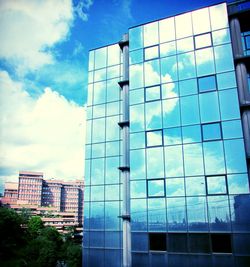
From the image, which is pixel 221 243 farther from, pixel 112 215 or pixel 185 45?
pixel 185 45

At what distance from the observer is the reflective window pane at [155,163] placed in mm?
17484

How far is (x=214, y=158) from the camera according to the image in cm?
1622

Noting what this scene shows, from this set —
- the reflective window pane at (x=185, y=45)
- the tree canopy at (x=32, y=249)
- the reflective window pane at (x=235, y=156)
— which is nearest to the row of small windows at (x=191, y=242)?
the reflective window pane at (x=235, y=156)

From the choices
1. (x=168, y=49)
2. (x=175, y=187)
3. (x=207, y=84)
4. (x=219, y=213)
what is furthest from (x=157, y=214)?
(x=168, y=49)

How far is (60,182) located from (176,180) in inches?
5593

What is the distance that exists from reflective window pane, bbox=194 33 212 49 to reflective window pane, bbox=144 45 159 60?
10.1 ft

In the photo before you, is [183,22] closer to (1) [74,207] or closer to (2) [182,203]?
(2) [182,203]

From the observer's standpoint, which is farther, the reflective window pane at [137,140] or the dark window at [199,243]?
the reflective window pane at [137,140]

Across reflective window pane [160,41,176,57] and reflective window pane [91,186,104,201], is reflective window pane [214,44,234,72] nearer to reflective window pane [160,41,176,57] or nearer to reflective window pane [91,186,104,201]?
reflective window pane [160,41,176,57]

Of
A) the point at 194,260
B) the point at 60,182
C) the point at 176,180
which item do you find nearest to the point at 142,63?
the point at 176,180

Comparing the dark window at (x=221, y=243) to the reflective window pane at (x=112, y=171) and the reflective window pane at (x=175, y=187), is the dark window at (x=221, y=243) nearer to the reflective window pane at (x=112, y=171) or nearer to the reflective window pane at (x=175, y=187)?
the reflective window pane at (x=175, y=187)

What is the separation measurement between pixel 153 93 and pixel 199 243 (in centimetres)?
1099

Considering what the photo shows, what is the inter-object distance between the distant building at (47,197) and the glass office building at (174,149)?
94710 mm

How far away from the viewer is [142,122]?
19000mm
